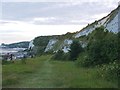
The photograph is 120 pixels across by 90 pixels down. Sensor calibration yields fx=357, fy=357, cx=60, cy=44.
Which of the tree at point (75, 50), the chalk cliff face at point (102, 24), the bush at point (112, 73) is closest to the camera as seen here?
the bush at point (112, 73)

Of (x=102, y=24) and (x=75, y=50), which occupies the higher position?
(x=102, y=24)

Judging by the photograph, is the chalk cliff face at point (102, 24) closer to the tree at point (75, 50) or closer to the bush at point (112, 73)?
the tree at point (75, 50)

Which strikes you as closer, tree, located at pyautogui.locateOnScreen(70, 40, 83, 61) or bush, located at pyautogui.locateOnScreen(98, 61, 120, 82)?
bush, located at pyautogui.locateOnScreen(98, 61, 120, 82)

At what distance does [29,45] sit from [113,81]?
104860 mm

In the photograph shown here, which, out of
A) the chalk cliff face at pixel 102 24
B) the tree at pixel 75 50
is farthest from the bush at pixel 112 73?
the tree at pixel 75 50

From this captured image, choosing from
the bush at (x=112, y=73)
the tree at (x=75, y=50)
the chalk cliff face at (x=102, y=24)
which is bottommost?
the bush at (x=112, y=73)

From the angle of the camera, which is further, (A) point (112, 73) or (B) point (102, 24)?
(B) point (102, 24)

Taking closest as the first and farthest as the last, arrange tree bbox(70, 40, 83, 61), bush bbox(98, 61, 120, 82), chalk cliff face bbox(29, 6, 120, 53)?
bush bbox(98, 61, 120, 82) < chalk cliff face bbox(29, 6, 120, 53) < tree bbox(70, 40, 83, 61)

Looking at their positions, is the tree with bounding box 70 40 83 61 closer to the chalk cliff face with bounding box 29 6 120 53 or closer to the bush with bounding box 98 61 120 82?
the chalk cliff face with bounding box 29 6 120 53

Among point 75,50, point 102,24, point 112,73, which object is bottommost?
point 112,73

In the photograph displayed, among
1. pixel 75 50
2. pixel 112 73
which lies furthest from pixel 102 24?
pixel 112 73

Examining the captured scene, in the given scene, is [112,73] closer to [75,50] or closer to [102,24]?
[75,50]

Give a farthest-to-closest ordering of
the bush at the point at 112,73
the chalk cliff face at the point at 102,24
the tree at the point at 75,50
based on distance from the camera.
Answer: the tree at the point at 75,50
the chalk cliff face at the point at 102,24
the bush at the point at 112,73

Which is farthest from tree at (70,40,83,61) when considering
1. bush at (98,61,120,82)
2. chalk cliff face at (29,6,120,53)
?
bush at (98,61,120,82)
